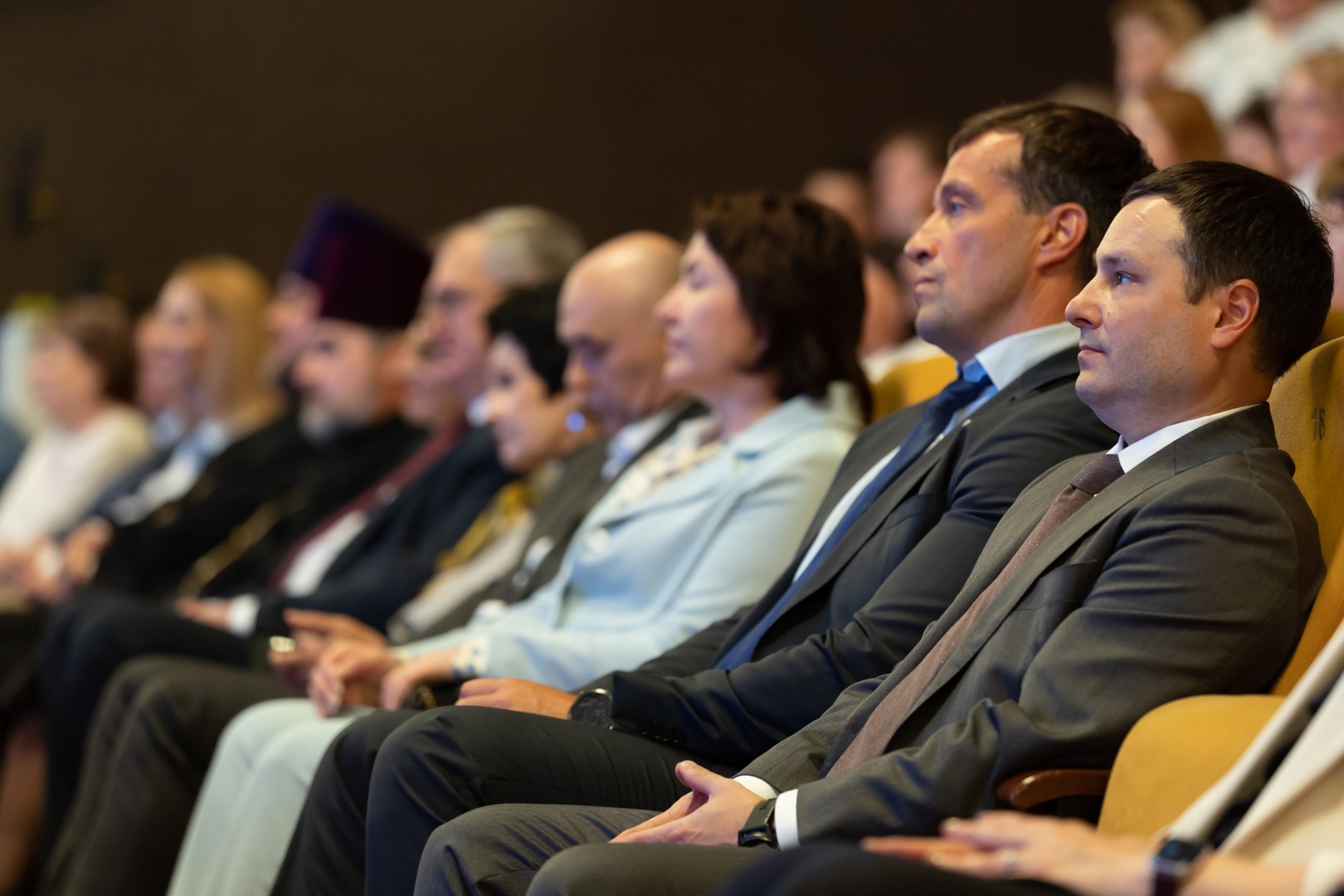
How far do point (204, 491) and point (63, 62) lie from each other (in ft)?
12.2

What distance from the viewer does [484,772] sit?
6.40 feet

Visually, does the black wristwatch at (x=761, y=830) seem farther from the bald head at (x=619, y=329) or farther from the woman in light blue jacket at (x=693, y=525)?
the bald head at (x=619, y=329)

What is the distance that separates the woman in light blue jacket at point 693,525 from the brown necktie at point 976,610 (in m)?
0.74

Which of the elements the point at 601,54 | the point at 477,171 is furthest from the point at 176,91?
the point at 601,54

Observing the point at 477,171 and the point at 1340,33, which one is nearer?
the point at 1340,33

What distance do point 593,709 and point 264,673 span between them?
132 cm

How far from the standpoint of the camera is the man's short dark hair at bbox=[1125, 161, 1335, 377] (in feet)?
5.40

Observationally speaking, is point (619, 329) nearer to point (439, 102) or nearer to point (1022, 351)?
point (1022, 351)

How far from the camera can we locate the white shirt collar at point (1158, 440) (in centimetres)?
164

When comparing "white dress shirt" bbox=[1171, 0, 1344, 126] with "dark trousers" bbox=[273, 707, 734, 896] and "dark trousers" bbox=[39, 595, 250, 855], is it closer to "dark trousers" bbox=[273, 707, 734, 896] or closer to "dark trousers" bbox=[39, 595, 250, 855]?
"dark trousers" bbox=[39, 595, 250, 855]

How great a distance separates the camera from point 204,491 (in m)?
4.32

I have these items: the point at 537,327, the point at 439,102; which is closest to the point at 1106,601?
the point at 537,327

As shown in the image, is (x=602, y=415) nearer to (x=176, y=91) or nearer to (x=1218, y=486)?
(x=1218, y=486)

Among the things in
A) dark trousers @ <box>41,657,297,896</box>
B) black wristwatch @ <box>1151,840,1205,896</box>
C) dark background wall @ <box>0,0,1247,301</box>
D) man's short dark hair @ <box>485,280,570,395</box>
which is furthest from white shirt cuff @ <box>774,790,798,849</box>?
dark background wall @ <box>0,0,1247,301</box>
